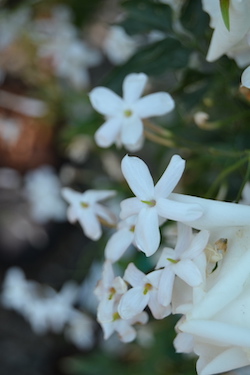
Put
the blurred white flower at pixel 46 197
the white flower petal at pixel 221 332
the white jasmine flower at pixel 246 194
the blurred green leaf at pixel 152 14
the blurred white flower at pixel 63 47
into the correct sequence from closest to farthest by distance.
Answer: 1. the white flower petal at pixel 221 332
2. the white jasmine flower at pixel 246 194
3. the blurred green leaf at pixel 152 14
4. the blurred white flower at pixel 63 47
5. the blurred white flower at pixel 46 197

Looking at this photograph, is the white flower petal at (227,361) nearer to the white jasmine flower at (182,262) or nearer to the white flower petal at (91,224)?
the white jasmine flower at (182,262)

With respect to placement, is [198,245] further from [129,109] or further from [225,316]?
[129,109]

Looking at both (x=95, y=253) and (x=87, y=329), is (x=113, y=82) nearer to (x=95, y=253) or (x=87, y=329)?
(x=95, y=253)

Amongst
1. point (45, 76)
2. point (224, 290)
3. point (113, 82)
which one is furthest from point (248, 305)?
point (45, 76)

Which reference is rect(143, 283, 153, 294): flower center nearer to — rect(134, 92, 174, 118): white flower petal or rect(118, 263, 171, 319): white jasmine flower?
rect(118, 263, 171, 319): white jasmine flower

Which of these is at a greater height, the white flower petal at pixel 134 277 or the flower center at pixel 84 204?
the white flower petal at pixel 134 277

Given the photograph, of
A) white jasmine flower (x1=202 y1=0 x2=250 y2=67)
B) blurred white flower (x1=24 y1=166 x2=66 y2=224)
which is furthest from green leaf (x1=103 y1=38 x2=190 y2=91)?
blurred white flower (x1=24 y1=166 x2=66 y2=224)

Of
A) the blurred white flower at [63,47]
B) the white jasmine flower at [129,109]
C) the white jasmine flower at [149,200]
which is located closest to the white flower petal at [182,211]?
the white jasmine flower at [149,200]
